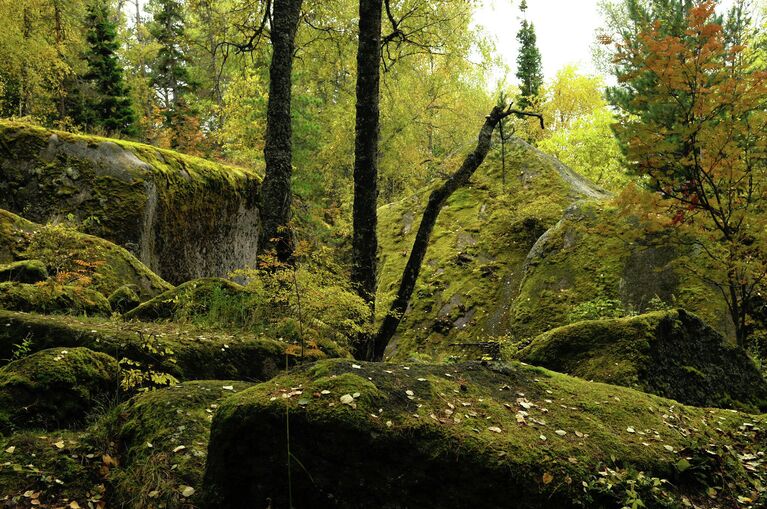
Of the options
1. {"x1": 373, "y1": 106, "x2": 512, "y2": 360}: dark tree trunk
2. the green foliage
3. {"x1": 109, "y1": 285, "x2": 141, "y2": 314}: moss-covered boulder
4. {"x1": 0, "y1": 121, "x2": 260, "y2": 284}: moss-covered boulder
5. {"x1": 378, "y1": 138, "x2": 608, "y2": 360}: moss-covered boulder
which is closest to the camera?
the green foliage

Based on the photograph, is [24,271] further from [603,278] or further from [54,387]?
Answer: [603,278]

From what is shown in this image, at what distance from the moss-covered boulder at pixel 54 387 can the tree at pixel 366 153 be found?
3075 mm

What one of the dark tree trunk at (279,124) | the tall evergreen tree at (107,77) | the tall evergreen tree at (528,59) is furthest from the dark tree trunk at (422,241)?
the tall evergreen tree at (528,59)

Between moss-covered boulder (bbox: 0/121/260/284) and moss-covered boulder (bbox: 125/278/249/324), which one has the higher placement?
moss-covered boulder (bbox: 0/121/260/284)

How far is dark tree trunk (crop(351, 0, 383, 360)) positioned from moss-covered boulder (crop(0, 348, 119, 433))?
3.02m

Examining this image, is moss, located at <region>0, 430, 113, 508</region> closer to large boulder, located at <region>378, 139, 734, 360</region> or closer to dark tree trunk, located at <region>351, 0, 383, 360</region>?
dark tree trunk, located at <region>351, 0, 383, 360</region>

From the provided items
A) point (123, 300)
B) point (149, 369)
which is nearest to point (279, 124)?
point (123, 300)

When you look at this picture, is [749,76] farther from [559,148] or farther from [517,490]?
[559,148]

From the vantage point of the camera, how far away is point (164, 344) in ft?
13.4

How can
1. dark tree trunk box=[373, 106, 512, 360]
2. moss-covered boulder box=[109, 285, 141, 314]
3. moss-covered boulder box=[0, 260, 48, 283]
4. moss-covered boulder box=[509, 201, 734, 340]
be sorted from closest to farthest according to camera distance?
1. moss-covered boulder box=[0, 260, 48, 283]
2. moss-covered boulder box=[109, 285, 141, 314]
3. dark tree trunk box=[373, 106, 512, 360]
4. moss-covered boulder box=[509, 201, 734, 340]

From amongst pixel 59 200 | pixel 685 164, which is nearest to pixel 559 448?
pixel 685 164

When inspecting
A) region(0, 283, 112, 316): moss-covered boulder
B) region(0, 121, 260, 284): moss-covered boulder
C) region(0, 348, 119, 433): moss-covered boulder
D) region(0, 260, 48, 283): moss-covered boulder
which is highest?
region(0, 121, 260, 284): moss-covered boulder

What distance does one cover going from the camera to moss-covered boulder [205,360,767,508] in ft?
7.59

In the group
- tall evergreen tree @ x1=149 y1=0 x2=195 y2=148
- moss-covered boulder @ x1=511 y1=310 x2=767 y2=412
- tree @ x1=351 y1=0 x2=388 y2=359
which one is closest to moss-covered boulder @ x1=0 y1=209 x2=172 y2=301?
tree @ x1=351 y1=0 x2=388 y2=359
